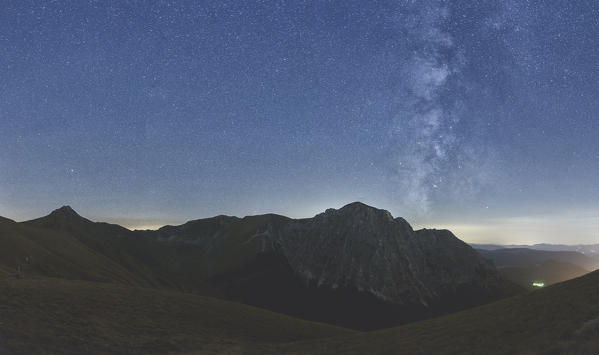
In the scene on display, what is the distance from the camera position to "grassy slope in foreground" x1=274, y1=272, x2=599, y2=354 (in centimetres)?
1705

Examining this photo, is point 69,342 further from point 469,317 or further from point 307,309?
point 307,309

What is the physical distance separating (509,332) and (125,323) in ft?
102

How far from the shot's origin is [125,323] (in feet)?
107

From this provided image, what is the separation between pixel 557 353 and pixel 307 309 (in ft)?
623

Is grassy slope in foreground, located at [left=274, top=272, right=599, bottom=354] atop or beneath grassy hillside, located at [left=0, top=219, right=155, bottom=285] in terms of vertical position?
beneath

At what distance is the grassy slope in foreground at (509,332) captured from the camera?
671 inches

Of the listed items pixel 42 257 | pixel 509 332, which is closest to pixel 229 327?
pixel 509 332

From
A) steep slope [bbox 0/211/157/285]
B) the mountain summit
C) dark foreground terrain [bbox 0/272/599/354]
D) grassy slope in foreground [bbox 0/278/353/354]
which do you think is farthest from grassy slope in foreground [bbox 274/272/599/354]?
the mountain summit

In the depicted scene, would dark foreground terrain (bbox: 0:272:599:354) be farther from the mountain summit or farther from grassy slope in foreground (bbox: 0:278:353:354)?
the mountain summit

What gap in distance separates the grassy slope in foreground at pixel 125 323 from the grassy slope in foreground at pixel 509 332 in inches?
292

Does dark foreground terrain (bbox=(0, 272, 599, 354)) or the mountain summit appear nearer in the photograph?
dark foreground terrain (bbox=(0, 272, 599, 354))

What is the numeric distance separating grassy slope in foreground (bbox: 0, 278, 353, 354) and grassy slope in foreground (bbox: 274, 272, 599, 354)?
742 centimetres

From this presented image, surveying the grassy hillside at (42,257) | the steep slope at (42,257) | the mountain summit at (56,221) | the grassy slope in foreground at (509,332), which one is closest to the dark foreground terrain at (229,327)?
the grassy slope in foreground at (509,332)

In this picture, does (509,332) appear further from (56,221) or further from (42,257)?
(56,221)
